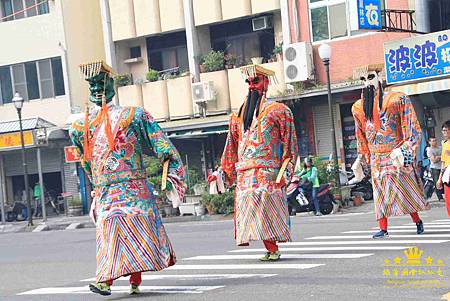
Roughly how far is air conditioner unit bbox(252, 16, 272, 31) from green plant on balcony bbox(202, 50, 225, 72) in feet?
4.89

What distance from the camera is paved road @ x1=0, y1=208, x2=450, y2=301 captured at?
8516 millimetres

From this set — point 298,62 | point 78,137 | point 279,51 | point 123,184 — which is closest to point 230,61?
point 279,51

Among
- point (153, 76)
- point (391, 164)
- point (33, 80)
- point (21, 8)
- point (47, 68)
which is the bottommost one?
point (391, 164)

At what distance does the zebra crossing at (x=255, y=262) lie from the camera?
388 inches

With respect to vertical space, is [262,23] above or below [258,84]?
above

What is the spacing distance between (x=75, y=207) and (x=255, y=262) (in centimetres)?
2459

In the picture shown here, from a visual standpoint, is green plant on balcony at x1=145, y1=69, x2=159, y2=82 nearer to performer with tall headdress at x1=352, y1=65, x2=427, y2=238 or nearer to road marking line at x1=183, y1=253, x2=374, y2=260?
road marking line at x1=183, y1=253, x2=374, y2=260

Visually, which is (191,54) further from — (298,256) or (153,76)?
(298,256)

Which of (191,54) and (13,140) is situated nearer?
(191,54)

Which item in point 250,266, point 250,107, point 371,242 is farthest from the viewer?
point 371,242

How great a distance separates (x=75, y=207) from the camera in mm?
35156

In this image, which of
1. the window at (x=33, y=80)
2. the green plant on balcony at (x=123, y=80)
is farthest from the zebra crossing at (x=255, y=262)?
the window at (x=33, y=80)

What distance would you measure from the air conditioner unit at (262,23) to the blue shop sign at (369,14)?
607 centimetres

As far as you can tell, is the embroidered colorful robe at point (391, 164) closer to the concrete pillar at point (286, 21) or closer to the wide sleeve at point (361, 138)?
the wide sleeve at point (361, 138)
